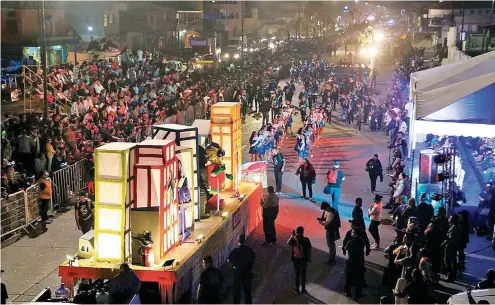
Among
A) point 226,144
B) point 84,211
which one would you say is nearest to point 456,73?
point 226,144

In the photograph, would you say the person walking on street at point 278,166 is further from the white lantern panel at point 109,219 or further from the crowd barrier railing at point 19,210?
the white lantern panel at point 109,219

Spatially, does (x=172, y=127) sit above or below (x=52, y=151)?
above

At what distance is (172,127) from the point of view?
1216cm

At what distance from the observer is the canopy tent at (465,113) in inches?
523

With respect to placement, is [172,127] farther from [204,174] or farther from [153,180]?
[153,180]

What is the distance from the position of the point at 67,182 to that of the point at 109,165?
7.03 m

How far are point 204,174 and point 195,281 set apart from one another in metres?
2.69

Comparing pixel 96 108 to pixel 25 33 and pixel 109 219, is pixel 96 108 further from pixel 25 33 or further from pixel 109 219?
pixel 25 33

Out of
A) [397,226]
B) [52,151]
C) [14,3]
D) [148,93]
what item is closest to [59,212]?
[52,151]

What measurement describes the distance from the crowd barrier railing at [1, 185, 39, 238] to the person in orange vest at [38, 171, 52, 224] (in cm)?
14

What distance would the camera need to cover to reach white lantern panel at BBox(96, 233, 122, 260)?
10047 mm

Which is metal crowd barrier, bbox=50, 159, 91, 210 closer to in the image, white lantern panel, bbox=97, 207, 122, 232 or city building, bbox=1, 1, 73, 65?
white lantern panel, bbox=97, 207, 122, 232

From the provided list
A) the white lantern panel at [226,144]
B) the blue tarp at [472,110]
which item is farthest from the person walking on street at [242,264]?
the blue tarp at [472,110]


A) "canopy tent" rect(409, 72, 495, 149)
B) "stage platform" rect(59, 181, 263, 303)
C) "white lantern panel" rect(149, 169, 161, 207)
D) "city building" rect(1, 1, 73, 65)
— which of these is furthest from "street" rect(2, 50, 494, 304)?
"city building" rect(1, 1, 73, 65)
